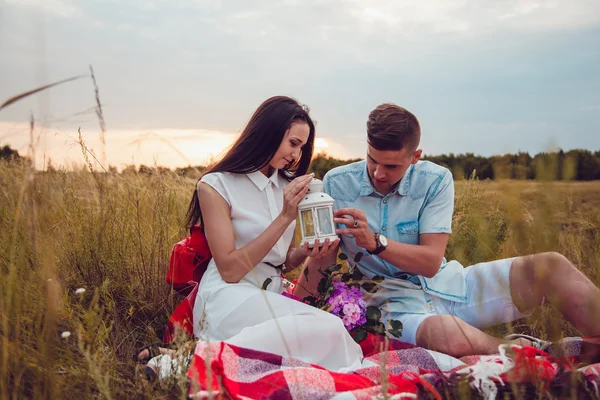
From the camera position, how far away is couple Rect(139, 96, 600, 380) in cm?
276

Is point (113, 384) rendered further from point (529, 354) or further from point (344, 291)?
point (529, 354)

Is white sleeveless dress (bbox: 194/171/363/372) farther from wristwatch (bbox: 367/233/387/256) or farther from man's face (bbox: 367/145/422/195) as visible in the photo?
man's face (bbox: 367/145/422/195)

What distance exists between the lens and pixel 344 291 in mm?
3004

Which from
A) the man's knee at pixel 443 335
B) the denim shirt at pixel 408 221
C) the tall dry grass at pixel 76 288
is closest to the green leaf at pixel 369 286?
the denim shirt at pixel 408 221

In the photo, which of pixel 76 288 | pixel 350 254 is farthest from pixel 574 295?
pixel 76 288

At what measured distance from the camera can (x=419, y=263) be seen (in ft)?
10.0

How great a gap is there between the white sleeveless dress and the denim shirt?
1.55 feet

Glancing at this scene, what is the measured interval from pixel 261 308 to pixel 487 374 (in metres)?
1.17

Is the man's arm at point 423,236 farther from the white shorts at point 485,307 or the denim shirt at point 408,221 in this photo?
the white shorts at point 485,307

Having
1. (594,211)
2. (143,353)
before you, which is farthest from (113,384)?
(594,211)

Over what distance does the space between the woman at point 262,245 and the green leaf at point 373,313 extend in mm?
237

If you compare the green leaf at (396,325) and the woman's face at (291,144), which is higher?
the woman's face at (291,144)

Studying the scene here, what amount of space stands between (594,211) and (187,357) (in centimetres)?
467

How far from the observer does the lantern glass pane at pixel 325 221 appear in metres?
2.84
